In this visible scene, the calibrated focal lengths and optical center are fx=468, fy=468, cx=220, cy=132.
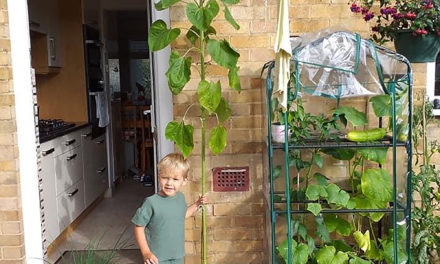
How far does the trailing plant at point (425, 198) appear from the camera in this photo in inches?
109

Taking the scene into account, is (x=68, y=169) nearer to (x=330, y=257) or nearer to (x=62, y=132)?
(x=62, y=132)

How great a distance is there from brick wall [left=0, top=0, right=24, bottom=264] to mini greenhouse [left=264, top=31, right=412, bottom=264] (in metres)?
1.56

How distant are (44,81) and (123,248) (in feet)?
7.13

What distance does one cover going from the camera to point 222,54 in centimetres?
247

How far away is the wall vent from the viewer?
297 centimetres

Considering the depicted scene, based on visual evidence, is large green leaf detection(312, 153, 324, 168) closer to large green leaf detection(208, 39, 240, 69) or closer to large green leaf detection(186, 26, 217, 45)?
large green leaf detection(208, 39, 240, 69)

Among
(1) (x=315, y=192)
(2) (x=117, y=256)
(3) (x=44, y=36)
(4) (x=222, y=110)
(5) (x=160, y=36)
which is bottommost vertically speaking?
(2) (x=117, y=256)

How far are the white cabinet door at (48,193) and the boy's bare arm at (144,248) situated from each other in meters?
1.36

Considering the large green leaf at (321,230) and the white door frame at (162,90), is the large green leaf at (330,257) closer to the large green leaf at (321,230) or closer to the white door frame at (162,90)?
the large green leaf at (321,230)

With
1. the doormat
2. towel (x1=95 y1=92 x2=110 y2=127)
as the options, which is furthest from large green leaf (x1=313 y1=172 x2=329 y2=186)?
towel (x1=95 y1=92 x2=110 y2=127)

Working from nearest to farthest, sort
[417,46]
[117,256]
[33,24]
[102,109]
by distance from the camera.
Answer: [417,46], [117,256], [33,24], [102,109]

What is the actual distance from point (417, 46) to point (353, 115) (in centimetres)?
50

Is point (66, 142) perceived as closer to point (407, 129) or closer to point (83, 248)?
point (83, 248)

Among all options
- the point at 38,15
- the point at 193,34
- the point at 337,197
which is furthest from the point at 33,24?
the point at 337,197
